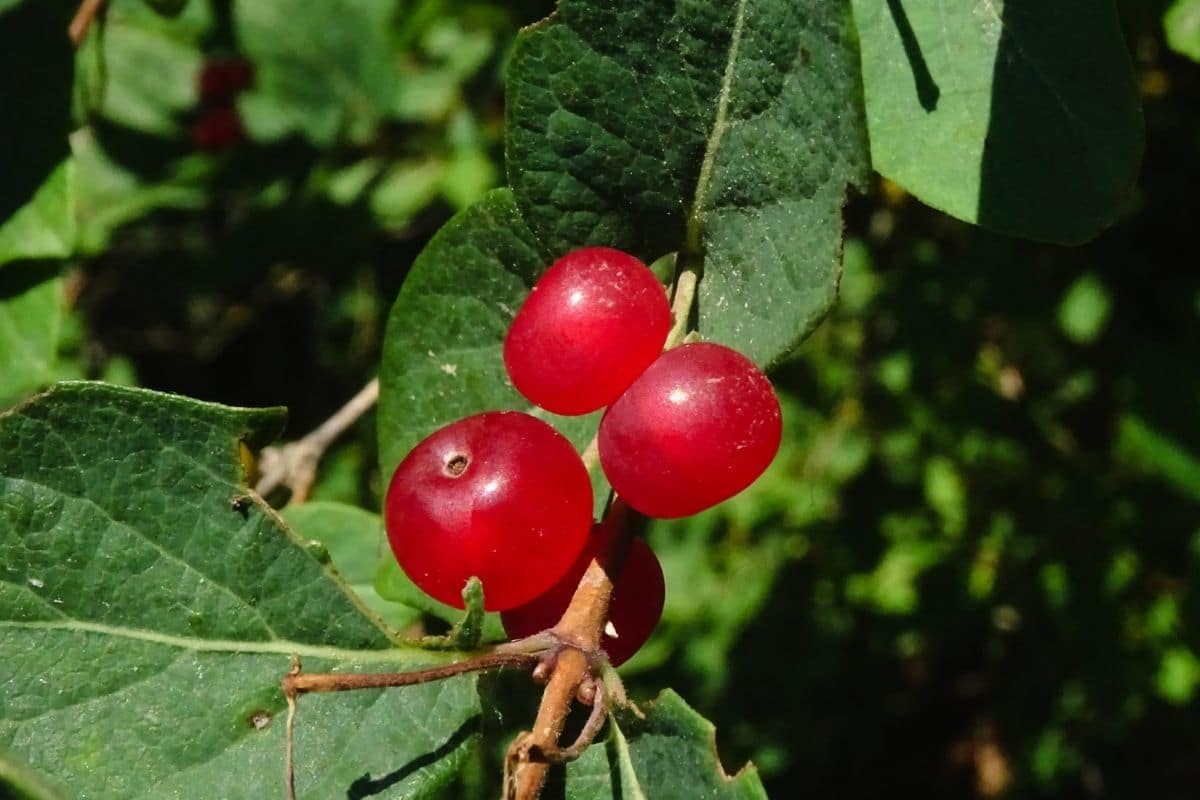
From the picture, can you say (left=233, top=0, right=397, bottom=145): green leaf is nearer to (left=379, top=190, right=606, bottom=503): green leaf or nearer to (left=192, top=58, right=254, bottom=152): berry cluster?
(left=192, top=58, right=254, bottom=152): berry cluster

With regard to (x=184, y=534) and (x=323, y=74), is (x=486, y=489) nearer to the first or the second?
(x=184, y=534)

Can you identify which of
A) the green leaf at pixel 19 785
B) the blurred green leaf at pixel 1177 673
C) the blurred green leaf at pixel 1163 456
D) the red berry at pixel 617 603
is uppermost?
the green leaf at pixel 19 785

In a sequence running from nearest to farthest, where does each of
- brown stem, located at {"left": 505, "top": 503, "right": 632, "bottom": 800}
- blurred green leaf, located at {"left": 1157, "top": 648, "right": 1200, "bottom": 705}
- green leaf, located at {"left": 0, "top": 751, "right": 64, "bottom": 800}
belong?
green leaf, located at {"left": 0, "top": 751, "right": 64, "bottom": 800} → brown stem, located at {"left": 505, "top": 503, "right": 632, "bottom": 800} → blurred green leaf, located at {"left": 1157, "top": 648, "right": 1200, "bottom": 705}

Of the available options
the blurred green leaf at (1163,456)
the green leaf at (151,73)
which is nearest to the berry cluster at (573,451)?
the blurred green leaf at (1163,456)

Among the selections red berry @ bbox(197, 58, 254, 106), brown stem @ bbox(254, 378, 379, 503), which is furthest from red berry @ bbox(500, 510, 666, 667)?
red berry @ bbox(197, 58, 254, 106)

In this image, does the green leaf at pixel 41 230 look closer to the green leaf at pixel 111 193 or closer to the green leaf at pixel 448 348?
the green leaf at pixel 448 348

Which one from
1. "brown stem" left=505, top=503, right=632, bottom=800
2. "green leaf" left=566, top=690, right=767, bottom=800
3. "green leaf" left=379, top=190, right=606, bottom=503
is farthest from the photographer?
"green leaf" left=379, top=190, right=606, bottom=503
